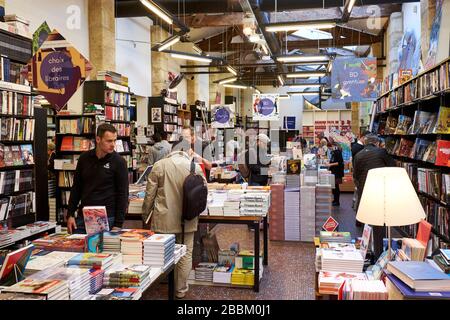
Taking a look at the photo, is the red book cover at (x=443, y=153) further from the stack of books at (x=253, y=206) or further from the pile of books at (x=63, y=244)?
the pile of books at (x=63, y=244)

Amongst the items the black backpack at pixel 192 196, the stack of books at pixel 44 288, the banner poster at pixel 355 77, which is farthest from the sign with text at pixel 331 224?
the banner poster at pixel 355 77

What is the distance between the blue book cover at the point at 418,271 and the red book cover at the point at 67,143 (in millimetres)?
6763

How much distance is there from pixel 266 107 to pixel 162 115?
318cm

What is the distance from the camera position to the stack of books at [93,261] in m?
2.32

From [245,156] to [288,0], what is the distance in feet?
13.6

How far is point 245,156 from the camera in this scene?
24.7 feet

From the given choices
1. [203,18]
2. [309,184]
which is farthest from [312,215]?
[203,18]

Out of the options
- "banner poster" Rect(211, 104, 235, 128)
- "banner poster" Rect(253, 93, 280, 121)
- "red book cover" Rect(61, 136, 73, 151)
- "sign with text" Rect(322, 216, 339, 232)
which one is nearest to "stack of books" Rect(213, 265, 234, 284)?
"sign with text" Rect(322, 216, 339, 232)

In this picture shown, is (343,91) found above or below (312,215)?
above

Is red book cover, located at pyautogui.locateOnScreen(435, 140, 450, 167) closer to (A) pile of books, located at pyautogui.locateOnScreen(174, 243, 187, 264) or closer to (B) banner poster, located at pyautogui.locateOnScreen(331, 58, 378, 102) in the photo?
(A) pile of books, located at pyautogui.locateOnScreen(174, 243, 187, 264)

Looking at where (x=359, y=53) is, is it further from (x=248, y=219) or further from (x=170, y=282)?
(x=170, y=282)

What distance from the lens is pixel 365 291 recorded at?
2088mm

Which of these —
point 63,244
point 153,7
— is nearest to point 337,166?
point 153,7

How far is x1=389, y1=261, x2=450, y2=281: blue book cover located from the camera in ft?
6.24
